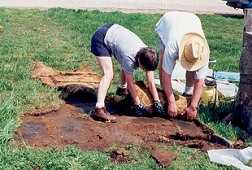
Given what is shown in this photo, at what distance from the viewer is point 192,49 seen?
703 centimetres

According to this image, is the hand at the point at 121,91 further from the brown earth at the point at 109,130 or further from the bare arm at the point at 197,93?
the bare arm at the point at 197,93

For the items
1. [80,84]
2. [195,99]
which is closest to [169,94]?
[195,99]

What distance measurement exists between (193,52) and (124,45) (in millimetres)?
775

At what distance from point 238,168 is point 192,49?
5.42 feet

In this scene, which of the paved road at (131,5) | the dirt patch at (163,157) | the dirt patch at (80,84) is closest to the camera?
the dirt patch at (163,157)

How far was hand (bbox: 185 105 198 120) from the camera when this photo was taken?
734cm

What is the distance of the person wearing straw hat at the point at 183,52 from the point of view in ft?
23.3

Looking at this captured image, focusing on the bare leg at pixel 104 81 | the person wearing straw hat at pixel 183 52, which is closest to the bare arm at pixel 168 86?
the person wearing straw hat at pixel 183 52

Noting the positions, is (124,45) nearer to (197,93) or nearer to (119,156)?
(197,93)

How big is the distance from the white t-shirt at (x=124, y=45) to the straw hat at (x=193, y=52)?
0.46 meters

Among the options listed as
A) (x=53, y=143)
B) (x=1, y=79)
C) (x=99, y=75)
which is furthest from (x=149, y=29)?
(x=53, y=143)

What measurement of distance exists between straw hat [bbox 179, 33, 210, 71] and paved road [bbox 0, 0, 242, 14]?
39.4 ft

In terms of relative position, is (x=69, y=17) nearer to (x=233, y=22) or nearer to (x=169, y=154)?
(x=233, y=22)

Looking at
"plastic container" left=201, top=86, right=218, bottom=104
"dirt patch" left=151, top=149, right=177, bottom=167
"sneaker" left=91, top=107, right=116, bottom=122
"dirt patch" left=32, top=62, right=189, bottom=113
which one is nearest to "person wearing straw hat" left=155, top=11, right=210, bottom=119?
"dirt patch" left=32, top=62, right=189, bottom=113
